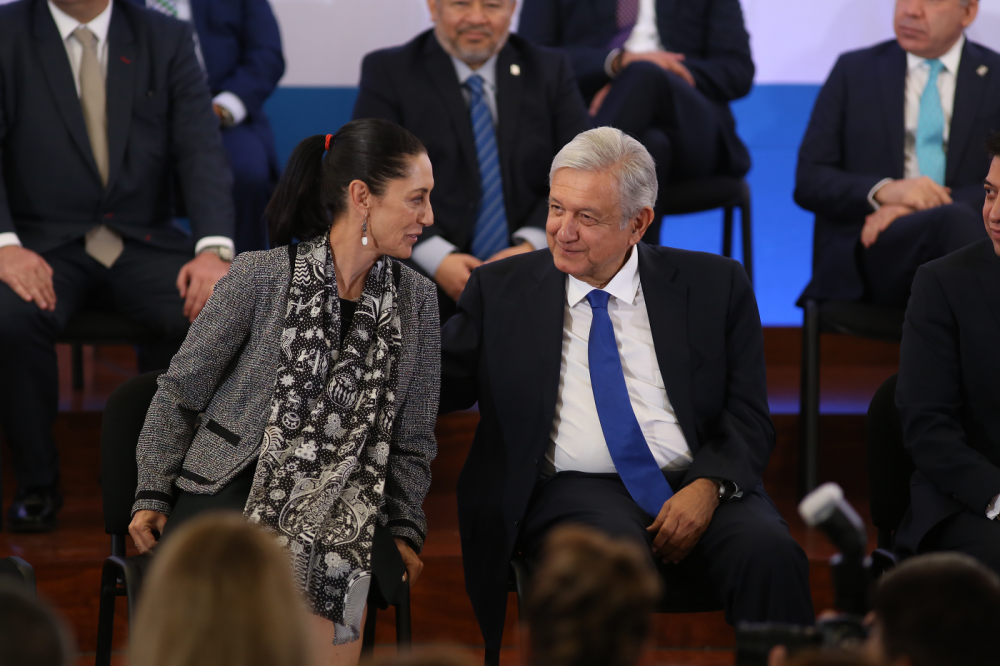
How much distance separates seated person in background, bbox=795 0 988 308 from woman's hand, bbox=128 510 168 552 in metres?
2.24

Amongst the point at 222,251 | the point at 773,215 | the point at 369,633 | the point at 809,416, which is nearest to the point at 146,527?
the point at 369,633

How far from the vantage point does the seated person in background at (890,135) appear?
3.54 m

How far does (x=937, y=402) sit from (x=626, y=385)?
0.67m

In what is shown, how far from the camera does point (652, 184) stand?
262 centimetres

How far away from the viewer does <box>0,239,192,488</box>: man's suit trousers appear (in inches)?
118

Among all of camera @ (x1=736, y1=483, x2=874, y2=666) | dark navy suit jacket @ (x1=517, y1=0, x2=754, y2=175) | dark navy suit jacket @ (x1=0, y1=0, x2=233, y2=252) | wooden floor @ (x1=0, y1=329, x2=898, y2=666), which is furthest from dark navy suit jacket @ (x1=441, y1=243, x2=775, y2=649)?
dark navy suit jacket @ (x1=517, y1=0, x2=754, y2=175)

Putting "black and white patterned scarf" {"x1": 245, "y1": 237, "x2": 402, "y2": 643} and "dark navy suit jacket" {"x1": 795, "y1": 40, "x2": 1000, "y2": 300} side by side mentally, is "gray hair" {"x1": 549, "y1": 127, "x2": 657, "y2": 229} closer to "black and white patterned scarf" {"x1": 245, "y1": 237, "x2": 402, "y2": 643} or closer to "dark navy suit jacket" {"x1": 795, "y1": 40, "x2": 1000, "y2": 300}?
"black and white patterned scarf" {"x1": 245, "y1": 237, "x2": 402, "y2": 643}

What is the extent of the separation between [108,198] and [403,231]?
1.32 m

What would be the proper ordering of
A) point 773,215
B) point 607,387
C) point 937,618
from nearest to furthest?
point 937,618
point 607,387
point 773,215

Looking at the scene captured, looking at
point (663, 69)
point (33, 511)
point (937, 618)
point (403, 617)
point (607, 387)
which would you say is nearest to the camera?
point (937, 618)

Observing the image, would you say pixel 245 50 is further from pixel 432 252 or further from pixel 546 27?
pixel 432 252

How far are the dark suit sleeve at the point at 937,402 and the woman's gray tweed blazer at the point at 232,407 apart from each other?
1.06 meters

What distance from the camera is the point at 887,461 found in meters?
2.47

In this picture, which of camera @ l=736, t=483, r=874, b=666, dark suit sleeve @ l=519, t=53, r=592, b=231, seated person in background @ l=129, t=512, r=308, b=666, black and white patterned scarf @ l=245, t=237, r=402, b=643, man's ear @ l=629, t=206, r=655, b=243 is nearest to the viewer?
seated person in background @ l=129, t=512, r=308, b=666
